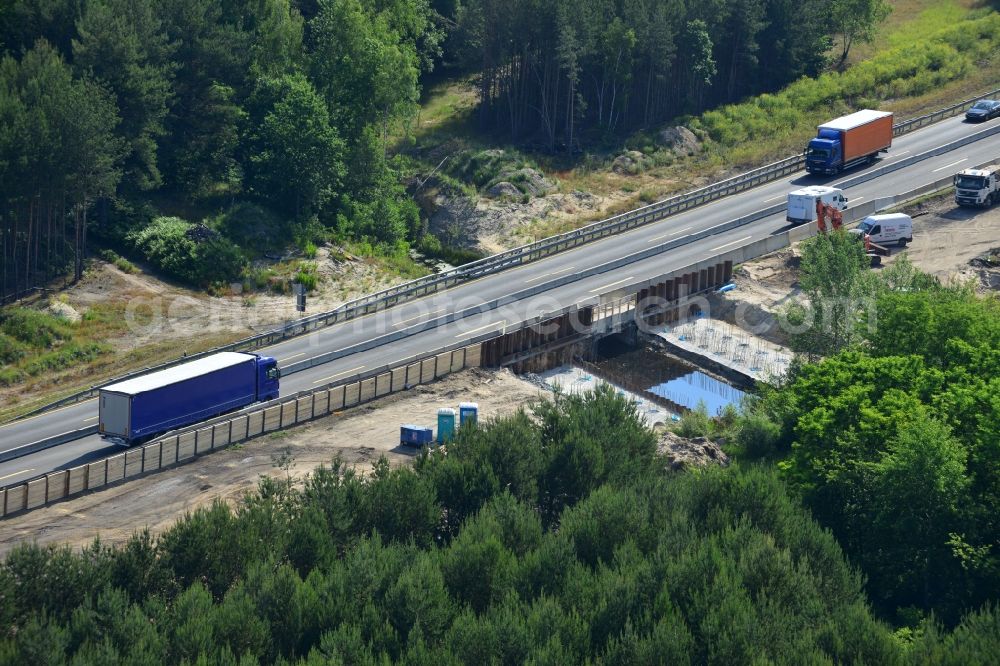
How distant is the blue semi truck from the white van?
40887 mm

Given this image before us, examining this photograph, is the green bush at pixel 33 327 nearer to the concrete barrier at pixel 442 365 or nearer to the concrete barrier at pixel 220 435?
the concrete barrier at pixel 220 435

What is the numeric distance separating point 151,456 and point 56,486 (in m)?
4.79

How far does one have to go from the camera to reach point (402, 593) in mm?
46188

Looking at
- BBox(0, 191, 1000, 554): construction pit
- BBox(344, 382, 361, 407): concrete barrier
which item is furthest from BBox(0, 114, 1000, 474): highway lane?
BBox(0, 191, 1000, 554): construction pit

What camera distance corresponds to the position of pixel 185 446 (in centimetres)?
6356

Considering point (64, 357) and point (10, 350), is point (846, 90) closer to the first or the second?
point (64, 357)

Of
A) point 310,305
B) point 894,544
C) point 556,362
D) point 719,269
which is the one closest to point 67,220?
point 310,305

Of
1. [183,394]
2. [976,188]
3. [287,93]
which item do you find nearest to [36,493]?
[183,394]

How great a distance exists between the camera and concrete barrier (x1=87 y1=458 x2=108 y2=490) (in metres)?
59.7

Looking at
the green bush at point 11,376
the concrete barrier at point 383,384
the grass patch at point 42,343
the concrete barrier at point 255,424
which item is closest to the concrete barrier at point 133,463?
the concrete barrier at point 255,424

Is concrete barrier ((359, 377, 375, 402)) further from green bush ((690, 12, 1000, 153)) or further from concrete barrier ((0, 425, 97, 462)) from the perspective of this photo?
green bush ((690, 12, 1000, 153))

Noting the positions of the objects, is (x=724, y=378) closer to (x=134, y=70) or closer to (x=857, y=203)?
(x=857, y=203)

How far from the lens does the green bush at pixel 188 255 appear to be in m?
87.1

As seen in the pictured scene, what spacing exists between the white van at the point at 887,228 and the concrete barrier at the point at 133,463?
4861cm
